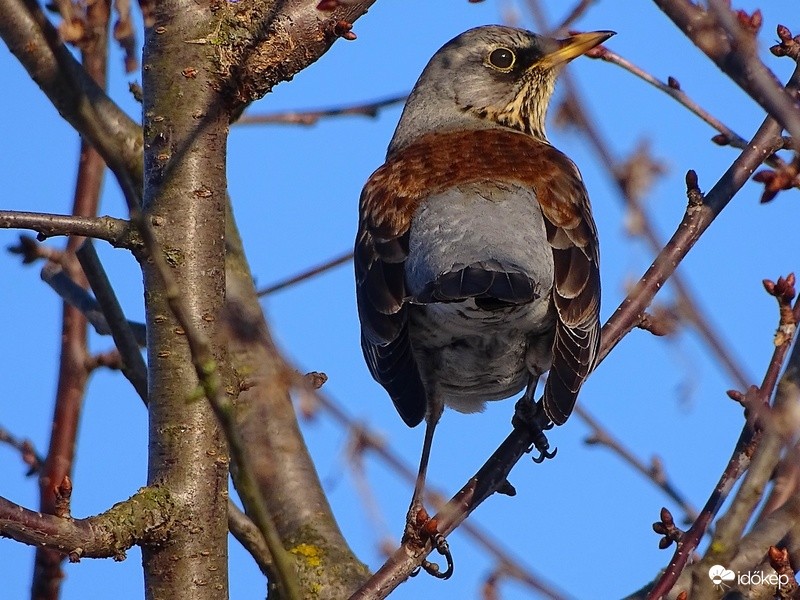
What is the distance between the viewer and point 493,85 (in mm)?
6598

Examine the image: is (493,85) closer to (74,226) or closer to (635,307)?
(635,307)

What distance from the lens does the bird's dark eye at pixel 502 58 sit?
6594mm

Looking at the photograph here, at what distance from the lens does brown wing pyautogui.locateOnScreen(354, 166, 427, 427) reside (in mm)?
4820

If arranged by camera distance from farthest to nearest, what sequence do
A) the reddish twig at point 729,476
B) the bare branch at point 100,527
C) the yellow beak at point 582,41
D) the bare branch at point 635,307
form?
1. the yellow beak at point 582,41
2. the bare branch at point 635,307
3. the reddish twig at point 729,476
4. the bare branch at point 100,527

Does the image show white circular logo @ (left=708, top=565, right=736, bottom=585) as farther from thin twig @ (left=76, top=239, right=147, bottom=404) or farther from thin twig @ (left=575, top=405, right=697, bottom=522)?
thin twig @ (left=76, top=239, right=147, bottom=404)

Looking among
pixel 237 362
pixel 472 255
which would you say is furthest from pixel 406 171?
pixel 237 362

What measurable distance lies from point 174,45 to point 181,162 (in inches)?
17.4

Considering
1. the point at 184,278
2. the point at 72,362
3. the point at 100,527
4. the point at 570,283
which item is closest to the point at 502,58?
the point at 570,283

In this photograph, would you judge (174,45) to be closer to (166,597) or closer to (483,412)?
(166,597)

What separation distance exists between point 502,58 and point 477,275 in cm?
256

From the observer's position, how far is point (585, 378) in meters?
4.64

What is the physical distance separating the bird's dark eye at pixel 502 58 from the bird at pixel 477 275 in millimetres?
632

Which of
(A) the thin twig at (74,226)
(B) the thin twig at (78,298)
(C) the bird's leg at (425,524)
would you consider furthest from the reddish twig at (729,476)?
(B) the thin twig at (78,298)

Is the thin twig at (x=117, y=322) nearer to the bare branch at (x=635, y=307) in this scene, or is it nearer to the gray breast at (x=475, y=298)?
the gray breast at (x=475, y=298)
